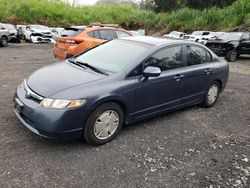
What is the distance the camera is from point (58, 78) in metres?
4.15

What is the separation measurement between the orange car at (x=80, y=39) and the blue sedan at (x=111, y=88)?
4.07m

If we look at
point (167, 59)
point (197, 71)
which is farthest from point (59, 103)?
point (197, 71)

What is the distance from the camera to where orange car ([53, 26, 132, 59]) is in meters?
9.23

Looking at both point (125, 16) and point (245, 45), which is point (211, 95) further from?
point (125, 16)

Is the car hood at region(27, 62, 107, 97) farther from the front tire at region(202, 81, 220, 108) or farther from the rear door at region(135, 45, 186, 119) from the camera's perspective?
the front tire at region(202, 81, 220, 108)

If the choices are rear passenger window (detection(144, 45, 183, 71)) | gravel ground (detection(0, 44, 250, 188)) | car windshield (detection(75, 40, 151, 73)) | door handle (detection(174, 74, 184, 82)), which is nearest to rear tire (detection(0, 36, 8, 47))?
gravel ground (detection(0, 44, 250, 188))

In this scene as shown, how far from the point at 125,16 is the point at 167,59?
1335 inches

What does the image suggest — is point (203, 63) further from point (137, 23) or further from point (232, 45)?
point (137, 23)

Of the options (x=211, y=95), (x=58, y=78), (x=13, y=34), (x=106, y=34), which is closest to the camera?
(x=58, y=78)

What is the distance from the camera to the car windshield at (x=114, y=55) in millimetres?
4477

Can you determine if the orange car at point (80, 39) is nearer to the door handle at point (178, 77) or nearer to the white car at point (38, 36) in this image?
the door handle at point (178, 77)

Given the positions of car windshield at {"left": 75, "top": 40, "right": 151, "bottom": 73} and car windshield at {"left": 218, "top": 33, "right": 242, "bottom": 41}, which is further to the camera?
car windshield at {"left": 218, "top": 33, "right": 242, "bottom": 41}

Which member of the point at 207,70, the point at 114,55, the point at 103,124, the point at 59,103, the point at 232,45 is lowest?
the point at 232,45

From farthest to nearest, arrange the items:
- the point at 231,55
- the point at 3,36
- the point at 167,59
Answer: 1. the point at 3,36
2. the point at 231,55
3. the point at 167,59
